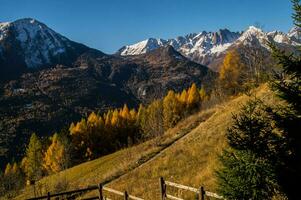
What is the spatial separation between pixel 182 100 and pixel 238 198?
11001 cm

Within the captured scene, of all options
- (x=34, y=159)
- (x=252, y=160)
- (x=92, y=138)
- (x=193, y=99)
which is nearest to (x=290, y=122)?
(x=252, y=160)

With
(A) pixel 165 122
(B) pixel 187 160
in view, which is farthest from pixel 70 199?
(A) pixel 165 122

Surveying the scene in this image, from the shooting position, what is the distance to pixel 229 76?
3671 inches

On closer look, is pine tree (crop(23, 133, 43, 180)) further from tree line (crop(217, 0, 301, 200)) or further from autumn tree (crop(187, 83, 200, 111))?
tree line (crop(217, 0, 301, 200))

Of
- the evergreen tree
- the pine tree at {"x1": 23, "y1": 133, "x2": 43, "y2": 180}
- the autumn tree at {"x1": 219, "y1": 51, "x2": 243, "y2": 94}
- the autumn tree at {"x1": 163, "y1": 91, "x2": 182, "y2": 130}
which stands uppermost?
the autumn tree at {"x1": 219, "y1": 51, "x2": 243, "y2": 94}

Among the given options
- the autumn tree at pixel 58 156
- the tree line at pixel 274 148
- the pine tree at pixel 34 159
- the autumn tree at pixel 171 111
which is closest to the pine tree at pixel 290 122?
the tree line at pixel 274 148

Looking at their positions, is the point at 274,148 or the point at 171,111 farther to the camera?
the point at 171,111

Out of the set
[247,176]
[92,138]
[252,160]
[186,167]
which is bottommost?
[92,138]

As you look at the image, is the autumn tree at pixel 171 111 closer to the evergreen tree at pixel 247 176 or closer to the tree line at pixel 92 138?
the tree line at pixel 92 138

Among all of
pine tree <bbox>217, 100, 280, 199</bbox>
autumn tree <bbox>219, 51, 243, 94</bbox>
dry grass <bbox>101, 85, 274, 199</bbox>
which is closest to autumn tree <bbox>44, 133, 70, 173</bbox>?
autumn tree <bbox>219, 51, 243, 94</bbox>

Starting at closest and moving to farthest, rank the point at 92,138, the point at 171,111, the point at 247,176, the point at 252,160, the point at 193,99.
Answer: the point at 252,160
the point at 247,176
the point at 171,111
the point at 92,138
the point at 193,99

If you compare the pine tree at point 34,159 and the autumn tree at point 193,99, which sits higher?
the autumn tree at point 193,99

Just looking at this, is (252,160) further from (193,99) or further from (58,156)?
(193,99)

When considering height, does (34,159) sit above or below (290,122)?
below
